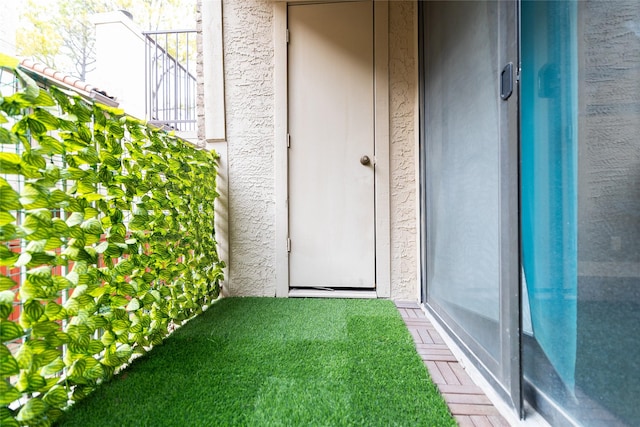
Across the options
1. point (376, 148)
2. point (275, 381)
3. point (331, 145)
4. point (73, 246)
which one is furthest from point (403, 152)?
point (73, 246)

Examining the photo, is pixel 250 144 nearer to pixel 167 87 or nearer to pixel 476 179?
pixel 476 179

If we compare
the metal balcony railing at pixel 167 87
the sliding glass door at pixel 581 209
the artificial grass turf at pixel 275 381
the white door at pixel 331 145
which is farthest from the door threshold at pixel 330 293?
the metal balcony railing at pixel 167 87

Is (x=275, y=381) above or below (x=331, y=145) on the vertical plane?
below

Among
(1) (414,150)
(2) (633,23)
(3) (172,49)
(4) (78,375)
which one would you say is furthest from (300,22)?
(3) (172,49)

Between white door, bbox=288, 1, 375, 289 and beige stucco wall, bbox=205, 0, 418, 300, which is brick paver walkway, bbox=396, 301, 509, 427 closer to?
white door, bbox=288, 1, 375, 289

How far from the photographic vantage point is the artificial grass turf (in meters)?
0.88

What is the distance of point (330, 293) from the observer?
2092 millimetres

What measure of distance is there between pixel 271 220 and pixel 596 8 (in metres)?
1.90

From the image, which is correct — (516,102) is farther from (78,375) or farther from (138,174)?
(78,375)

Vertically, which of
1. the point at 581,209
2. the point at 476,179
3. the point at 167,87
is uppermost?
the point at 167,87

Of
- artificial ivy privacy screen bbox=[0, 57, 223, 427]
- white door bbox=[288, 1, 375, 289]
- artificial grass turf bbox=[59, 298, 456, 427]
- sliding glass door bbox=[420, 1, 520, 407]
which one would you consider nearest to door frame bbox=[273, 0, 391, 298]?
white door bbox=[288, 1, 375, 289]

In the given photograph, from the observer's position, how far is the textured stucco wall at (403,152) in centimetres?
206

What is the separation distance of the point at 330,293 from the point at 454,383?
3.65ft

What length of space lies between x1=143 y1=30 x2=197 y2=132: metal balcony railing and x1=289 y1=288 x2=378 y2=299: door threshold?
2.21m
